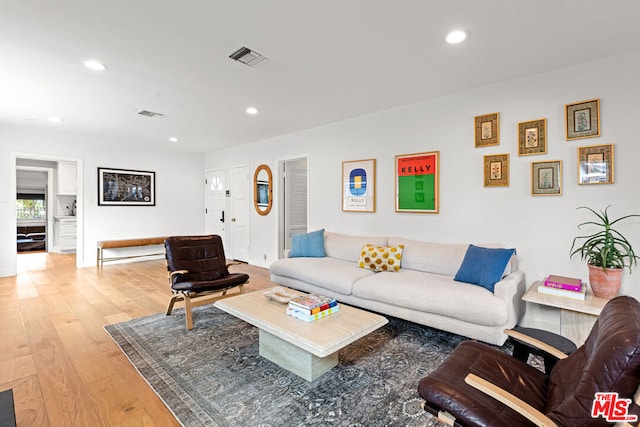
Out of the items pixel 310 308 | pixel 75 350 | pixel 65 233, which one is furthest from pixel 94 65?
pixel 65 233

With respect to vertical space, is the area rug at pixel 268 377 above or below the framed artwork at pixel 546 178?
below

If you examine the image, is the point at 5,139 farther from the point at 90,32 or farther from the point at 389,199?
the point at 389,199

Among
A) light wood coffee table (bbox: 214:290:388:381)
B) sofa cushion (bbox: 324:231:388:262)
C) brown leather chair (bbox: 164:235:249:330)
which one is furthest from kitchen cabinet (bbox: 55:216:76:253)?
light wood coffee table (bbox: 214:290:388:381)

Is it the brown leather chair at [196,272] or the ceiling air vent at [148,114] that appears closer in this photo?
the brown leather chair at [196,272]

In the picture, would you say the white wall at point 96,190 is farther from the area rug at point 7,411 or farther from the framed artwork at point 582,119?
the framed artwork at point 582,119

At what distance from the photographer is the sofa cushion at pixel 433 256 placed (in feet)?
10.5

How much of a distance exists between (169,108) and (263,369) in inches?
136

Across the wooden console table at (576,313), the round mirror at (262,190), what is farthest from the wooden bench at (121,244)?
the wooden console table at (576,313)

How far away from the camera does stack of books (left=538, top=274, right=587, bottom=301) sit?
2.36 metres

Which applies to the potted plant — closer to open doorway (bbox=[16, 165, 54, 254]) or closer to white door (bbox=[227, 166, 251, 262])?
white door (bbox=[227, 166, 251, 262])

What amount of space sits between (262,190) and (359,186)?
2.29 m

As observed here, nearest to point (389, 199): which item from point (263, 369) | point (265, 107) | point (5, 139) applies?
point (265, 107)

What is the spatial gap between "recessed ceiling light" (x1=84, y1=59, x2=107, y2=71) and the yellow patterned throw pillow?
325 cm

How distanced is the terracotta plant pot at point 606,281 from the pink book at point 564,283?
11 centimetres
